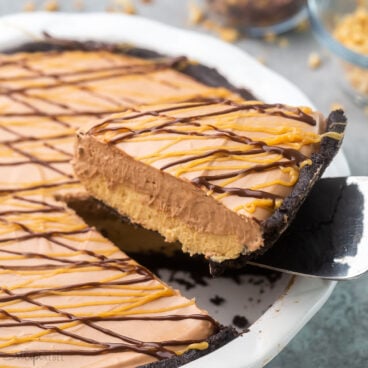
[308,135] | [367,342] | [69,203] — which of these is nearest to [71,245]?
[69,203]

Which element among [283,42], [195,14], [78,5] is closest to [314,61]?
[283,42]

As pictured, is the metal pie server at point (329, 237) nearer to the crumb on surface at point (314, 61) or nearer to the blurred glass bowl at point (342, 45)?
the blurred glass bowl at point (342, 45)

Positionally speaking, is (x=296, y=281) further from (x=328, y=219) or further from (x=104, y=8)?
(x=104, y=8)

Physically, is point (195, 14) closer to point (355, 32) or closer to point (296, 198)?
point (355, 32)

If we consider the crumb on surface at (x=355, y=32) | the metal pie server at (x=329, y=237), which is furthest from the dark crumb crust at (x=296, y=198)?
the crumb on surface at (x=355, y=32)

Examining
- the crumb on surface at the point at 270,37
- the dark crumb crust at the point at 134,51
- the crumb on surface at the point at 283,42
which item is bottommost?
the dark crumb crust at the point at 134,51

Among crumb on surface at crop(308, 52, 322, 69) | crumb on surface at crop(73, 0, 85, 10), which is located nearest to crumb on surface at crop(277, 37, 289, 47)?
crumb on surface at crop(308, 52, 322, 69)
